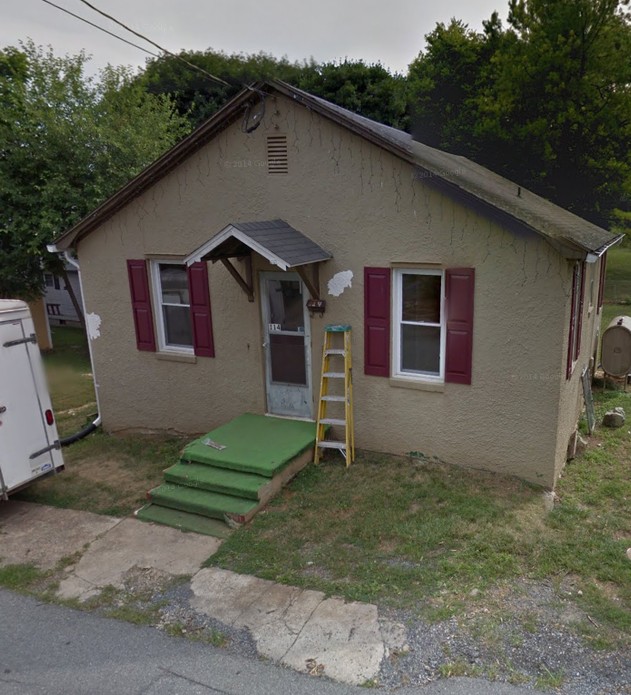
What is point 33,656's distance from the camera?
421 centimetres

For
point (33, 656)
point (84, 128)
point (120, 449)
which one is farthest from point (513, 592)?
point (84, 128)

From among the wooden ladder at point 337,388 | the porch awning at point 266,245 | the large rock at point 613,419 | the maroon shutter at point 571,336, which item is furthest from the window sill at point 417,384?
the large rock at point 613,419

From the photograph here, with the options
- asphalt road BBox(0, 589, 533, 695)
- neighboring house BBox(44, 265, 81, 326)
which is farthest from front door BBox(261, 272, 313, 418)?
neighboring house BBox(44, 265, 81, 326)

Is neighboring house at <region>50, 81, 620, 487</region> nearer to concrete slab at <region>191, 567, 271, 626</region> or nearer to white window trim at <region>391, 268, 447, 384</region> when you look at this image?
white window trim at <region>391, 268, 447, 384</region>

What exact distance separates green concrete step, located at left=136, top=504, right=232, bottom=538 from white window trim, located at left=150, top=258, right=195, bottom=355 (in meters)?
2.77

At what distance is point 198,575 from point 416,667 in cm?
225

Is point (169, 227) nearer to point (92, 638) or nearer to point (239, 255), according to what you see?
point (239, 255)

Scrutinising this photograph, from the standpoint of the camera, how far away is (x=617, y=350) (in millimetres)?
10414

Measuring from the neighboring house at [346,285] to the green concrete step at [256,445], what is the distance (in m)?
0.40

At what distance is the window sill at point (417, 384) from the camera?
673cm

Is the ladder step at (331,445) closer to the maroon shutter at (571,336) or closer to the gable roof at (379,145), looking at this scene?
the maroon shutter at (571,336)

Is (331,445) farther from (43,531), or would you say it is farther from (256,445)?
(43,531)

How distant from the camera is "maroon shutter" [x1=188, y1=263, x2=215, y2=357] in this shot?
314 inches

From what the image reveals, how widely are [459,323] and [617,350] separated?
5708 mm
